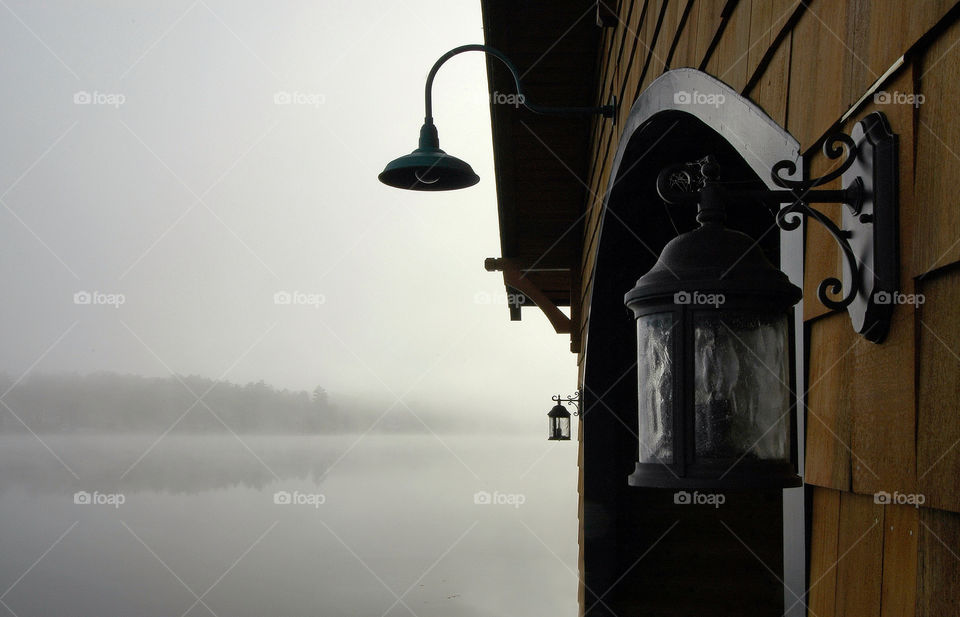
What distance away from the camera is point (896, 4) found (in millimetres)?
823

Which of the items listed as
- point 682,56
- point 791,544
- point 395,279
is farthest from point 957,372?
point 395,279

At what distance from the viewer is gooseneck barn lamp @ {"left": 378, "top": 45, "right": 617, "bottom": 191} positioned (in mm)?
3072

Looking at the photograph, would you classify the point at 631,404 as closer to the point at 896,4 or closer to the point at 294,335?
the point at 896,4

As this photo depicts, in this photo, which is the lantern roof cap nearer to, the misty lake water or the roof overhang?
the roof overhang

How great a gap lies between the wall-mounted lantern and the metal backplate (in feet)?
21.8

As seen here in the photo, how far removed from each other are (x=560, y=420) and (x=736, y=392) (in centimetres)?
664

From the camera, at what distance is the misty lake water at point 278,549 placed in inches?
659

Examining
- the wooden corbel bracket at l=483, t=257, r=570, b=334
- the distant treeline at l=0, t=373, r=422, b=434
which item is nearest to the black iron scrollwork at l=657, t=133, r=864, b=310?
the wooden corbel bracket at l=483, t=257, r=570, b=334

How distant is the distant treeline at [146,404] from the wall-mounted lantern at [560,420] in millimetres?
29145

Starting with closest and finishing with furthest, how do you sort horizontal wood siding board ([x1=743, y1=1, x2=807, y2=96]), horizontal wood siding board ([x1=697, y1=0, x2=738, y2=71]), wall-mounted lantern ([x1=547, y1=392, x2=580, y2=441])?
horizontal wood siding board ([x1=743, y1=1, x2=807, y2=96]) → horizontal wood siding board ([x1=697, y1=0, x2=738, y2=71]) → wall-mounted lantern ([x1=547, y1=392, x2=580, y2=441])

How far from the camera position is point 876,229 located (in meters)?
0.85

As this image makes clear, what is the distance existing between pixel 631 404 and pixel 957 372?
3846mm

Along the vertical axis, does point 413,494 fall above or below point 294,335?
below

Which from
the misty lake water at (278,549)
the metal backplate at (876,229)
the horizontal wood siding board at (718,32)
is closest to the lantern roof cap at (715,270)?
the metal backplate at (876,229)
